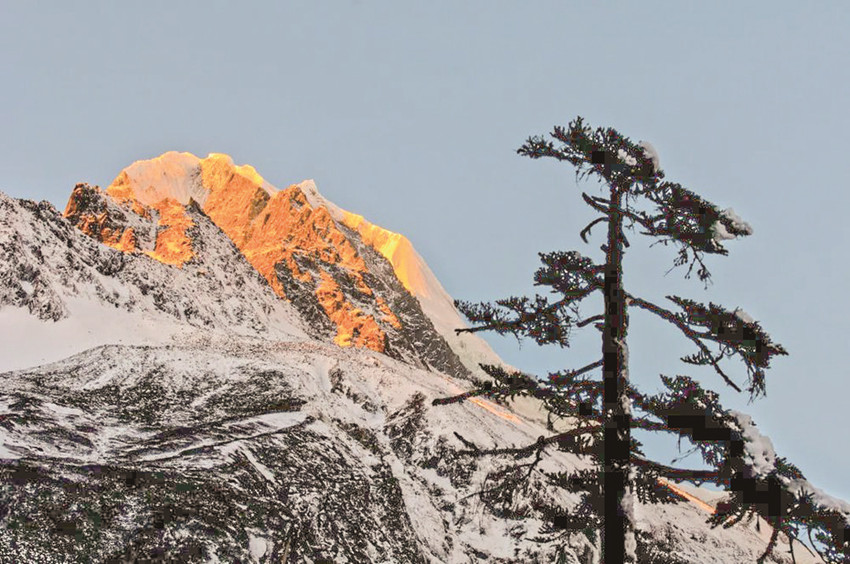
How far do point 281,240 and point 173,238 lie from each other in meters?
34.8

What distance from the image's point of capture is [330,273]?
7275 cm

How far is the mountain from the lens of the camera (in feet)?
38.6

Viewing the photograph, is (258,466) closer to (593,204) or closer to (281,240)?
(593,204)

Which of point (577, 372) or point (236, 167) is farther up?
point (236, 167)

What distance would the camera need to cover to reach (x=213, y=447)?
15.6 m

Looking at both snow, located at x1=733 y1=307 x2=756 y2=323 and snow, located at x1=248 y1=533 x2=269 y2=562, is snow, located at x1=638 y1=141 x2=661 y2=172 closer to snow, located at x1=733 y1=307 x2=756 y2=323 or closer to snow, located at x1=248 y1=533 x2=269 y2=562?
snow, located at x1=733 y1=307 x2=756 y2=323

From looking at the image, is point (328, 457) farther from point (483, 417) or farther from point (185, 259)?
point (185, 259)

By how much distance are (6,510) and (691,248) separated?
38.9 feet

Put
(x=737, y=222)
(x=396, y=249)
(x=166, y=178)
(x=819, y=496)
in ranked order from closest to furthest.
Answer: (x=819, y=496)
(x=737, y=222)
(x=166, y=178)
(x=396, y=249)

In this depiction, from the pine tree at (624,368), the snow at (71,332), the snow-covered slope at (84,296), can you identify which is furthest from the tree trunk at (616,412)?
the snow-covered slope at (84,296)

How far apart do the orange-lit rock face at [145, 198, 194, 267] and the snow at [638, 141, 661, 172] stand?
46297mm

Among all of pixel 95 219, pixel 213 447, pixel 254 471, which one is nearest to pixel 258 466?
pixel 254 471

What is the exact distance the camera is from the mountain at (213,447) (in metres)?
11.8

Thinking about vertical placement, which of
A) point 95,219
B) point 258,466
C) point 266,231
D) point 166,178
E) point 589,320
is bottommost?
point 258,466
